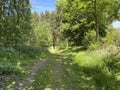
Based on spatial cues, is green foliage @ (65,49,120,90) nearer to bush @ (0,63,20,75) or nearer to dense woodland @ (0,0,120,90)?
dense woodland @ (0,0,120,90)

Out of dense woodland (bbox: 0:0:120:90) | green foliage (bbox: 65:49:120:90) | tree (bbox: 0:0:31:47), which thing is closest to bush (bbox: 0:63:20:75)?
dense woodland (bbox: 0:0:120:90)

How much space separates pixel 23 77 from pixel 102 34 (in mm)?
25016

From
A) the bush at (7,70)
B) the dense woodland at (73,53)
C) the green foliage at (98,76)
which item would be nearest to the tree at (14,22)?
the dense woodland at (73,53)

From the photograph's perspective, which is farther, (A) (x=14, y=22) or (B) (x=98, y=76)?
(A) (x=14, y=22)

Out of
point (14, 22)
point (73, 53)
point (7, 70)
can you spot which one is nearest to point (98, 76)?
point (7, 70)

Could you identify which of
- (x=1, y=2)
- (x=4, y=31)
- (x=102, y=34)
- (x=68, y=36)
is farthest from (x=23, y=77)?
(x=68, y=36)

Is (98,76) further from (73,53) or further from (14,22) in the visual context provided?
(73,53)

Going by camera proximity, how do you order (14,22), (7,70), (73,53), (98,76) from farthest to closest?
(73,53)
(14,22)
(7,70)
(98,76)

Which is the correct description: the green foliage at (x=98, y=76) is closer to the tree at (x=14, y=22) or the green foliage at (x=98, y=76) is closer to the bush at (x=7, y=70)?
the bush at (x=7, y=70)

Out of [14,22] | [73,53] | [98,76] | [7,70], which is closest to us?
[98,76]

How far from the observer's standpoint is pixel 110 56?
14.0 metres

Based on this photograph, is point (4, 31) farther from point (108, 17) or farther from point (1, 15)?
point (108, 17)

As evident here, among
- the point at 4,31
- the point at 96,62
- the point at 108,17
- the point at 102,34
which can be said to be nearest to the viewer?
the point at 96,62

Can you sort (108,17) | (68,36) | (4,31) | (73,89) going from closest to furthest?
(73,89) → (4,31) → (108,17) → (68,36)
